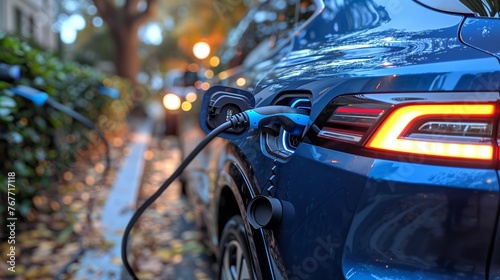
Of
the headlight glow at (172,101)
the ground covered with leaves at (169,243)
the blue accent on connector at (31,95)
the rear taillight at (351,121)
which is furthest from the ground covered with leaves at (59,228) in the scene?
the rear taillight at (351,121)

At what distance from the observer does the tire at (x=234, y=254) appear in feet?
6.27

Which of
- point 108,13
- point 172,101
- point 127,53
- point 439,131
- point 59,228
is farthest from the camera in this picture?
point 127,53

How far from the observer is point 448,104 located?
4.04ft

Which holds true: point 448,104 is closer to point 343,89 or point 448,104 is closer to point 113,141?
point 343,89

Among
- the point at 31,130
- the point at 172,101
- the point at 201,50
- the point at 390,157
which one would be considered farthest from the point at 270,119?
the point at 172,101

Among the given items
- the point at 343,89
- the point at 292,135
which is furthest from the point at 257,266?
the point at 343,89

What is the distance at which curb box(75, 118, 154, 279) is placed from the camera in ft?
10.3

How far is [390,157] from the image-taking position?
128 cm

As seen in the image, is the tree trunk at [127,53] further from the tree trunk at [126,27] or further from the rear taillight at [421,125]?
the rear taillight at [421,125]

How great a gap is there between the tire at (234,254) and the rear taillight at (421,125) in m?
0.70

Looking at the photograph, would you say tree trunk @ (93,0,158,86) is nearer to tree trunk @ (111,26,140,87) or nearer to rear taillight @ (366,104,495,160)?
tree trunk @ (111,26,140,87)

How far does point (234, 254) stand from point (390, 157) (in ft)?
3.66

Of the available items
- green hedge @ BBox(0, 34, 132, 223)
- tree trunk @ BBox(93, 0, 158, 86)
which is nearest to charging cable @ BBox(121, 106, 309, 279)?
green hedge @ BBox(0, 34, 132, 223)

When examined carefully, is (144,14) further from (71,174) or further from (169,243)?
(169,243)
